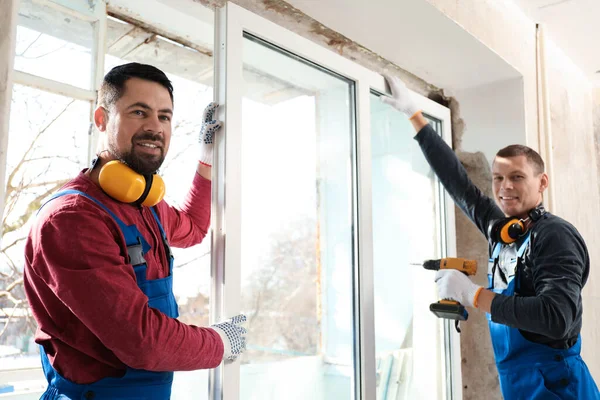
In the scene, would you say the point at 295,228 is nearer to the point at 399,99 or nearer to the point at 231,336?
the point at 231,336

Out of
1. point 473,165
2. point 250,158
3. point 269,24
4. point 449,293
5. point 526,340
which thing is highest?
point 269,24

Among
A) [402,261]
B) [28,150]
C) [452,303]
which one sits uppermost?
[28,150]

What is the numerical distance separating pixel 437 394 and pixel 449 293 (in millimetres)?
961

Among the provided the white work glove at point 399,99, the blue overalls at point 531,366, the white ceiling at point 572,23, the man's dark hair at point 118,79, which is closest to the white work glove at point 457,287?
the blue overalls at point 531,366

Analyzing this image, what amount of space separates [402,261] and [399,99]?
83cm

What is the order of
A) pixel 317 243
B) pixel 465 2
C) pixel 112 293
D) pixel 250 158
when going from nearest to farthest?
pixel 112 293
pixel 250 158
pixel 317 243
pixel 465 2

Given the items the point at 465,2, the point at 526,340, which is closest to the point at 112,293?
the point at 526,340

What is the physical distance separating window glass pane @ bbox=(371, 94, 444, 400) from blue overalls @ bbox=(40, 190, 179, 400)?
1.26 meters

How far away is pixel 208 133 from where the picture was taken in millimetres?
1673

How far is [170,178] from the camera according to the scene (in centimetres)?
374

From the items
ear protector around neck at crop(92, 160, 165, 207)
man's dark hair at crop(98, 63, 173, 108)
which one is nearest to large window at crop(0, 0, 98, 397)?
man's dark hair at crop(98, 63, 173, 108)

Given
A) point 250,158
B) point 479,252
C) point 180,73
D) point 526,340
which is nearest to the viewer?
point 250,158

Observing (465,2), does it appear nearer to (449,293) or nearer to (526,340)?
(449,293)

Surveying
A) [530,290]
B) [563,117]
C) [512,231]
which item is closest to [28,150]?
[512,231]
